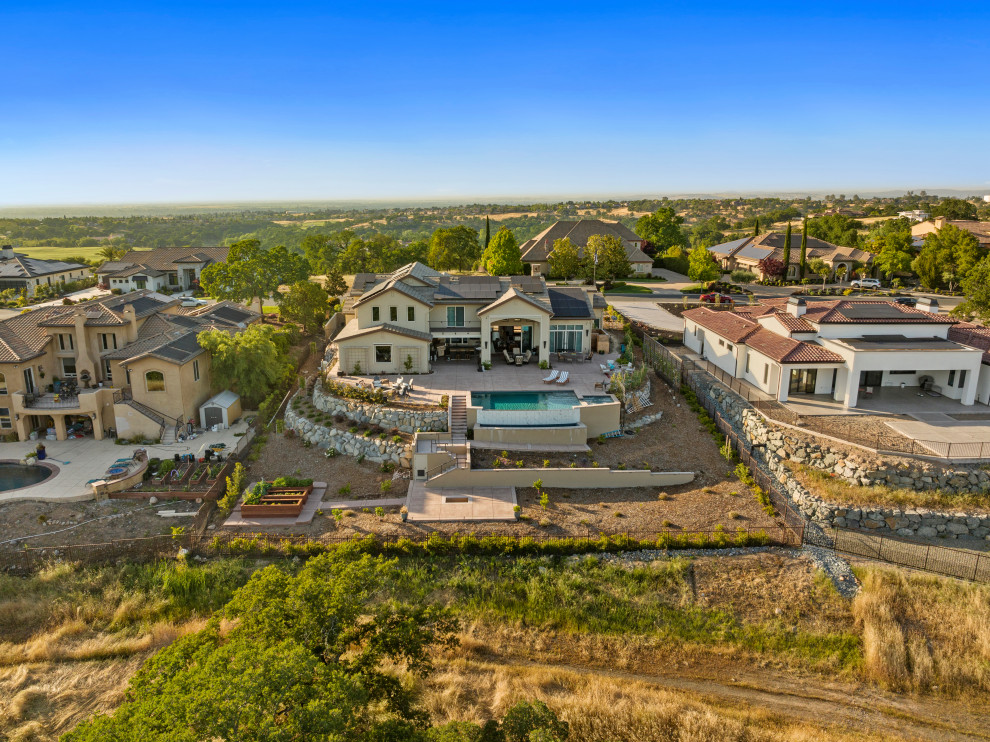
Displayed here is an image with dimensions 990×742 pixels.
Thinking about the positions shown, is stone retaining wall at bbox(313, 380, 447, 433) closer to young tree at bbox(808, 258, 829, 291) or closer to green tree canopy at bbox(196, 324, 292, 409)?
green tree canopy at bbox(196, 324, 292, 409)

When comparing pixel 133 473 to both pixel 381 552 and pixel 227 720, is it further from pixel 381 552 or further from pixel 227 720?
pixel 227 720

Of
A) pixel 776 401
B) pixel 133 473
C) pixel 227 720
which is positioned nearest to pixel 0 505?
pixel 133 473

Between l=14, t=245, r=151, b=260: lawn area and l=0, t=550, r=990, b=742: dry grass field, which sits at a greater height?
l=14, t=245, r=151, b=260: lawn area

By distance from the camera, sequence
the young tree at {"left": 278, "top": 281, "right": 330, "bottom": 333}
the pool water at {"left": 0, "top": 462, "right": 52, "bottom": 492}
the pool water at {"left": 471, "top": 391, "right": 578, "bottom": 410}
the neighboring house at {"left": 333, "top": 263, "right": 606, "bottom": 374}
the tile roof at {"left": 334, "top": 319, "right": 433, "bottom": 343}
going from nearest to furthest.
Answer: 1. the pool water at {"left": 0, "top": 462, "right": 52, "bottom": 492}
2. the pool water at {"left": 471, "top": 391, "right": 578, "bottom": 410}
3. the tile roof at {"left": 334, "top": 319, "right": 433, "bottom": 343}
4. the neighboring house at {"left": 333, "top": 263, "right": 606, "bottom": 374}
5. the young tree at {"left": 278, "top": 281, "right": 330, "bottom": 333}

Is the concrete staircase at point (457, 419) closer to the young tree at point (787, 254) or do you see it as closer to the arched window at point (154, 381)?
the arched window at point (154, 381)

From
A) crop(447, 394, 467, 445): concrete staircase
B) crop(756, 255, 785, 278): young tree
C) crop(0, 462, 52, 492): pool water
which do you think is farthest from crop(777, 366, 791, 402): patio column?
crop(756, 255, 785, 278): young tree

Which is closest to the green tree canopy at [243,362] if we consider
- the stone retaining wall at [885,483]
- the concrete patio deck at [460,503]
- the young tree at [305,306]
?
the concrete patio deck at [460,503]

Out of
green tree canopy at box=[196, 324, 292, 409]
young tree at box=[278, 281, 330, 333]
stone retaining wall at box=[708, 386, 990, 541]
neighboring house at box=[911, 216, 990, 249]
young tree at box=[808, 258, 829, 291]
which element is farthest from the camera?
neighboring house at box=[911, 216, 990, 249]
